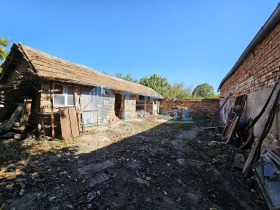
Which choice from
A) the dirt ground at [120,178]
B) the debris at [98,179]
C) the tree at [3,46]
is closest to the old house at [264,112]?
the dirt ground at [120,178]

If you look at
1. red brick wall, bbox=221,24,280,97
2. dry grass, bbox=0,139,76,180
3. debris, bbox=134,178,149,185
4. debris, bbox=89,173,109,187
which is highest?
red brick wall, bbox=221,24,280,97

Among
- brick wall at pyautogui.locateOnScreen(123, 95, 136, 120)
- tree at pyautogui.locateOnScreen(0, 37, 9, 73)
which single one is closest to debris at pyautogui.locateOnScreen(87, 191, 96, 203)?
brick wall at pyautogui.locateOnScreen(123, 95, 136, 120)

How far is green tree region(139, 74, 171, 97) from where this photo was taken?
33750 mm

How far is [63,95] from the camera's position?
7523mm

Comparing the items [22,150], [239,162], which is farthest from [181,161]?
[22,150]

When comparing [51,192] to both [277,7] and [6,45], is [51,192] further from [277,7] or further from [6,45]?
[6,45]

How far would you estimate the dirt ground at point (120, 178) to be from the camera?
8.87 feet

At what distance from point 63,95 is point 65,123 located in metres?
1.64

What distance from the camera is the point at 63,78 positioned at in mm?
6969

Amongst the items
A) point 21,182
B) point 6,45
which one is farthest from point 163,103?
point 6,45

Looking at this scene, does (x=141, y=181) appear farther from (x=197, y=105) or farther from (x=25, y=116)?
(x=197, y=105)

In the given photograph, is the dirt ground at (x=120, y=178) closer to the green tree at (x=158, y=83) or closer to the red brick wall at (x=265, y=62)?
the red brick wall at (x=265, y=62)

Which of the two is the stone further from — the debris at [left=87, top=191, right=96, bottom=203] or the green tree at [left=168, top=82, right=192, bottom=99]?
the green tree at [left=168, top=82, right=192, bottom=99]

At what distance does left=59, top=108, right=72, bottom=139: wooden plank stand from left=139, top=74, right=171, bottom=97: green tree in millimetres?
27881
